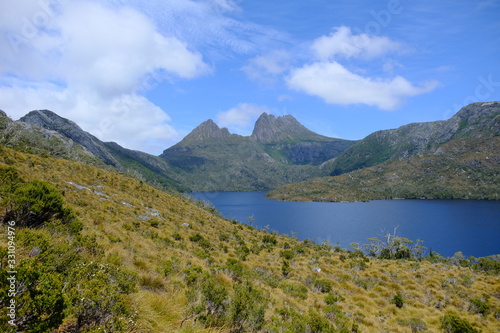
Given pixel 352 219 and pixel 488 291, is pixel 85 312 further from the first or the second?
pixel 352 219

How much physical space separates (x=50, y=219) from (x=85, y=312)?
1052 cm

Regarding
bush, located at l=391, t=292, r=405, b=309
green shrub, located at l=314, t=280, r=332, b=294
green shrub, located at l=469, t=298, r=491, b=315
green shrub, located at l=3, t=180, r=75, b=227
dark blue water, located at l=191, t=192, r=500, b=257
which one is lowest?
dark blue water, located at l=191, t=192, r=500, b=257

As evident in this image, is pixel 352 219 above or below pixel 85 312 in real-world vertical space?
below

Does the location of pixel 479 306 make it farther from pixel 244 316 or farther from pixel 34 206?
pixel 34 206

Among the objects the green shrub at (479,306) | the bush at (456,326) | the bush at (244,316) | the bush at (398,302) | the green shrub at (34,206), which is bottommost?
the green shrub at (479,306)

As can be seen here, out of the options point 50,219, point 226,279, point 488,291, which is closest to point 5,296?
point 50,219

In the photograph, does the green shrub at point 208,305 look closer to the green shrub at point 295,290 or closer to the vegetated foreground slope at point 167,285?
the vegetated foreground slope at point 167,285

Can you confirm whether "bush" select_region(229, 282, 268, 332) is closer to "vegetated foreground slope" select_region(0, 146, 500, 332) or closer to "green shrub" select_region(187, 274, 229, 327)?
"vegetated foreground slope" select_region(0, 146, 500, 332)

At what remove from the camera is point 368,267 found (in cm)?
3241

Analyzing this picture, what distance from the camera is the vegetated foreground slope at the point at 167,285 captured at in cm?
450

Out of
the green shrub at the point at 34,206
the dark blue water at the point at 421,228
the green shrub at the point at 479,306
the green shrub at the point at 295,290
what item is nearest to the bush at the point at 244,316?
the green shrub at the point at 295,290

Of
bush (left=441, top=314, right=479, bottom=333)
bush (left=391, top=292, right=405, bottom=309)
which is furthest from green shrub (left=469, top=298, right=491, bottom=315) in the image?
bush (left=441, top=314, right=479, bottom=333)

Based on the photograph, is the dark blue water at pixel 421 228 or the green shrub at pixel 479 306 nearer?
the green shrub at pixel 479 306

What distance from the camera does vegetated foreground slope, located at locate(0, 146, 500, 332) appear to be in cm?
450
